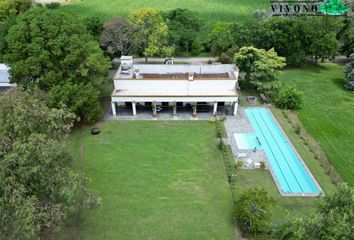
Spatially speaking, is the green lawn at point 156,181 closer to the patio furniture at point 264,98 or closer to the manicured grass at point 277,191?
the manicured grass at point 277,191

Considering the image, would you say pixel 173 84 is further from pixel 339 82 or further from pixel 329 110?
pixel 339 82

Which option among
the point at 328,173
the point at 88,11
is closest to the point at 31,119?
the point at 328,173

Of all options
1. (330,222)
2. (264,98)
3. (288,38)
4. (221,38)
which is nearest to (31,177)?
(330,222)

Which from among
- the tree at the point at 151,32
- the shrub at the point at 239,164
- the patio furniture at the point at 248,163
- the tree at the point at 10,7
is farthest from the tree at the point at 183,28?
the shrub at the point at 239,164

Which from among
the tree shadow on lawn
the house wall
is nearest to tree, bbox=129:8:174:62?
the house wall

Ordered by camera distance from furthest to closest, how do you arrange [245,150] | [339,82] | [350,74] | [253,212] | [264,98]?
[339,82], [350,74], [264,98], [245,150], [253,212]
